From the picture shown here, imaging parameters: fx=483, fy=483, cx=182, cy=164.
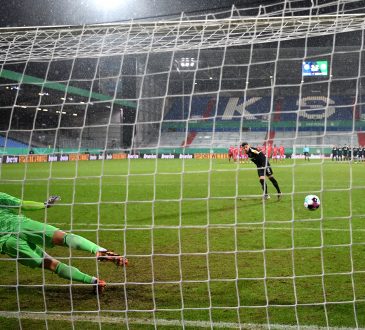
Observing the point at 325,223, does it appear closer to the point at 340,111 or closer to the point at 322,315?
the point at 322,315

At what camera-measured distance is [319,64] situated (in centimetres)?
3083

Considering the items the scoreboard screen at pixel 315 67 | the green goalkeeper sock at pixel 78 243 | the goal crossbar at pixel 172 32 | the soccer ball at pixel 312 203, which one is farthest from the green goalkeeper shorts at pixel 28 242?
the scoreboard screen at pixel 315 67

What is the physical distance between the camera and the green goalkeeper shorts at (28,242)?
4.27 metres

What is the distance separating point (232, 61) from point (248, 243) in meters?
22.6

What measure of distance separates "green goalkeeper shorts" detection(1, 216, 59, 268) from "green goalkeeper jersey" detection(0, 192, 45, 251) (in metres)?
0.04

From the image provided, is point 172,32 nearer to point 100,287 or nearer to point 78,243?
point 78,243

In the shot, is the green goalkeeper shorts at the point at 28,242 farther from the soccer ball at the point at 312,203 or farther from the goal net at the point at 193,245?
the soccer ball at the point at 312,203

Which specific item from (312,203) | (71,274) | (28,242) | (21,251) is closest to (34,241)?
(28,242)

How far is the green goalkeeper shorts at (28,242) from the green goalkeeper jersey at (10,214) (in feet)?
0.11

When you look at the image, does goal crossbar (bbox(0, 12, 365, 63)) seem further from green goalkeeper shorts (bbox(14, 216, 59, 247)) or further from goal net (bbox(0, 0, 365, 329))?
green goalkeeper shorts (bbox(14, 216, 59, 247))

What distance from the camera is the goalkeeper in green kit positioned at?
4.29 meters

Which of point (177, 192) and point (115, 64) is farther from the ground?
point (115, 64)

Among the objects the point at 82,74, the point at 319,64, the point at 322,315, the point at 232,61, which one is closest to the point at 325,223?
the point at 322,315

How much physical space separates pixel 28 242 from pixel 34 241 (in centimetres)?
6
